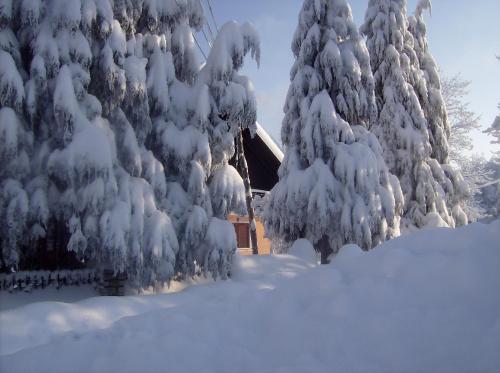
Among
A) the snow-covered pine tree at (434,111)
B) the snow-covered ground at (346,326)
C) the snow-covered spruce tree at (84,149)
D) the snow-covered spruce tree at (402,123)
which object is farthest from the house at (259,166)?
the snow-covered ground at (346,326)

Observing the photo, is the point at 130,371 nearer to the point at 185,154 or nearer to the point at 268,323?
the point at 268,323

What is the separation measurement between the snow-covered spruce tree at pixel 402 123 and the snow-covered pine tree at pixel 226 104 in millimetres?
9502

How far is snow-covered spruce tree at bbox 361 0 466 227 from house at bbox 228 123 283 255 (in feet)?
14.7

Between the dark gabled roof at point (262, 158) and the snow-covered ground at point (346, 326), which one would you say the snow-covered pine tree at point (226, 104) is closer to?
the snow-covered ground at point (346, 326)

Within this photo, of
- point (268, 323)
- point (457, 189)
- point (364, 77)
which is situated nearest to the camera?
point (268, 323)

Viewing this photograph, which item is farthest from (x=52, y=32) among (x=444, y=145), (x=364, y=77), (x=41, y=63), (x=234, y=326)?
(x=444, y=145)

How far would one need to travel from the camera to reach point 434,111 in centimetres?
1844

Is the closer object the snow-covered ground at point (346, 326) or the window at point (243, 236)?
the snow-covered ground at point (346, 326)

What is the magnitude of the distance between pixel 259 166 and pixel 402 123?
20.2 ft

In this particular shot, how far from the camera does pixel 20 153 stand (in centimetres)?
745

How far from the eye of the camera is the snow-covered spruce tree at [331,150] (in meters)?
12.1

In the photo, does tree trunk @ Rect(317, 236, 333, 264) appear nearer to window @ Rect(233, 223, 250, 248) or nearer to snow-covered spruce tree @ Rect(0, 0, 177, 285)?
snow-covered spruce tree @ Rect(0, 0, 177, 285)

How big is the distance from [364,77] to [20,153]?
33.9 ft

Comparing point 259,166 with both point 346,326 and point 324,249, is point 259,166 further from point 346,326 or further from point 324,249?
point 346,326
